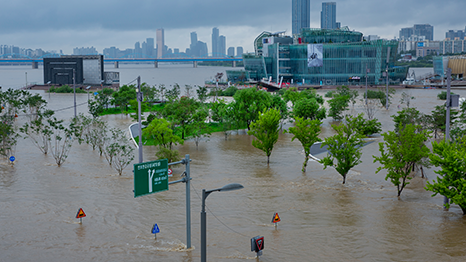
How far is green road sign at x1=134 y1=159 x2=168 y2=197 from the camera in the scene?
14555 millimetres

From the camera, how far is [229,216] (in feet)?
69.1

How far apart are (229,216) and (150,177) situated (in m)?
7.07

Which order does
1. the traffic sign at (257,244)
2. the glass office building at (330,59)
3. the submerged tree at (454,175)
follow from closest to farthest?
the traffic sign at (257,244)
the submerged tree at (454,175)
the glass office building at (330,59)

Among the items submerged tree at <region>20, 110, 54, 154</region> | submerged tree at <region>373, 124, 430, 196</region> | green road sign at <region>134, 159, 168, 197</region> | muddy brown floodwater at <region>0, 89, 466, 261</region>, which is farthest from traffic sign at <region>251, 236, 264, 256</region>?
submerged tree at <region>20, 110, 54, 154</region>

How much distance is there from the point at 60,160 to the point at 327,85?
107 metres

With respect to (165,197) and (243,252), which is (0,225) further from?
(243,252)

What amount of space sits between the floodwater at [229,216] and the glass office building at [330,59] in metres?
97.7

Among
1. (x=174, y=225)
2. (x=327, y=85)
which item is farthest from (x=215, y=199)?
(x=327, y=85)

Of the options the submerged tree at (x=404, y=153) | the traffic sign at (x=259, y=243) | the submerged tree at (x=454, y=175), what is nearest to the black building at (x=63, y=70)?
the submerged tree at (x=404, y=153)

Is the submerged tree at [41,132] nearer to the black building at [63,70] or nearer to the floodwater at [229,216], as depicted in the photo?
the floodwater at [229,216]

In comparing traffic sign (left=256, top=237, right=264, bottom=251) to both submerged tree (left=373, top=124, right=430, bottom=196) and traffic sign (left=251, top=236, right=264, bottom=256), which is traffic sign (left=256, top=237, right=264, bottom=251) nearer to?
traffic sign (left=251, top=236, right=264, bottom=256)

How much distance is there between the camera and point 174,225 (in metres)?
19.4

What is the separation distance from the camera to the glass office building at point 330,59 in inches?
5015

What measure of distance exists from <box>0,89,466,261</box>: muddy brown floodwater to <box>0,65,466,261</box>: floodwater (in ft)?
0.15
